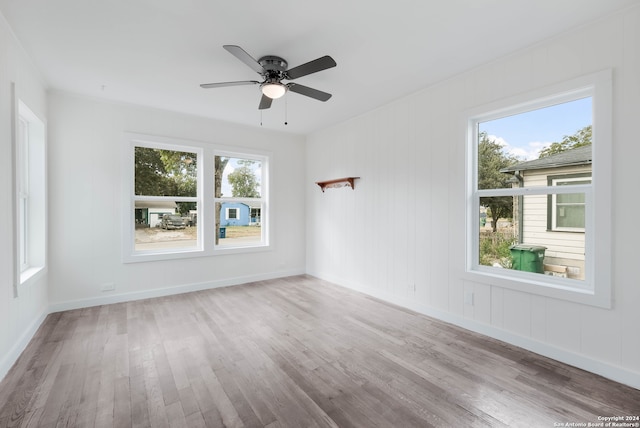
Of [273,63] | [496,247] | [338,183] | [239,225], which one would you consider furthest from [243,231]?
[496,247]

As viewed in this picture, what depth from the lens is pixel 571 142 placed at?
2572mm

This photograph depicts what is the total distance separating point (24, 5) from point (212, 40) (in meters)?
1.25

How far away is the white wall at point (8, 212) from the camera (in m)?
2.29

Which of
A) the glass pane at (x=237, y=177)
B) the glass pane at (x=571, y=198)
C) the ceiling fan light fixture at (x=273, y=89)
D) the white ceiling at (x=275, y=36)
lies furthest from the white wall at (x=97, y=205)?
the glass pane at (x=571, y=198)

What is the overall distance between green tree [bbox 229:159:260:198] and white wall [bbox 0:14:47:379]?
2677 millimetres

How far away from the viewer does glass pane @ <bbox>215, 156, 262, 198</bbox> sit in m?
4.97

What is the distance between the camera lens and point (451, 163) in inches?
130

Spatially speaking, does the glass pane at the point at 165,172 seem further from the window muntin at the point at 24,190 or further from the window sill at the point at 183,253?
the window muntin at the point at 24,190

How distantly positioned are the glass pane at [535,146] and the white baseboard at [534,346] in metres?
1.42

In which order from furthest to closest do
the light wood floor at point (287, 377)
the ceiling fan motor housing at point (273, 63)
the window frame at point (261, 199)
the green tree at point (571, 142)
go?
the window frame at point (261, 199), the ceiling fan motor housing at point (273, 63), the green tree at point (571, 142), the light wood floor at point (287, 377)

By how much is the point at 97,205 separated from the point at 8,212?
1.52 meters

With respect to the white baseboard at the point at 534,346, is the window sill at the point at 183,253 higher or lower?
higher

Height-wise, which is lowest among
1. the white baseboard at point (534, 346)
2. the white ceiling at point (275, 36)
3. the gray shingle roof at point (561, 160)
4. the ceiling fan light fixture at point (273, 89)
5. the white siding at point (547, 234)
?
the white baseboard at point (534, 346)

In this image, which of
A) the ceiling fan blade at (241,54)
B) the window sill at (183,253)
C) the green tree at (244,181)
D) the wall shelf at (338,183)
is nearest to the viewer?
the ceiling fan blade at (241,54)
